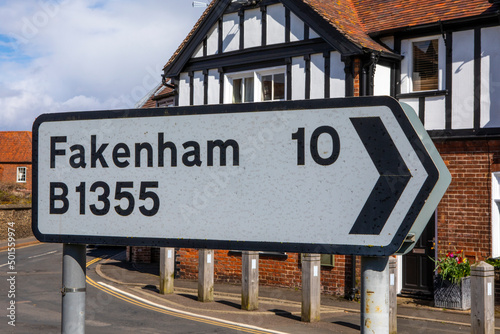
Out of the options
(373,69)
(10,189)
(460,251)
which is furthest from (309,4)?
(10,189)

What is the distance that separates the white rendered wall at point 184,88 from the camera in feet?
59.1

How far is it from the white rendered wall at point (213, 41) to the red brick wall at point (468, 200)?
23.0ft

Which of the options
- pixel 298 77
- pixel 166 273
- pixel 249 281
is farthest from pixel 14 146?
pixel 249 281

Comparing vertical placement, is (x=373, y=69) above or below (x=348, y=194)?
above

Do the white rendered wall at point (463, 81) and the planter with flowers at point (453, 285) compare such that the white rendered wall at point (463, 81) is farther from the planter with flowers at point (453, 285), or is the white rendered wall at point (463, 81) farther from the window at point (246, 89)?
the window at point (246, 89)

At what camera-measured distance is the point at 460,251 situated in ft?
44.9

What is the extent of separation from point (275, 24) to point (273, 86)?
5.58 ft

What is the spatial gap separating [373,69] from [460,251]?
478 cm

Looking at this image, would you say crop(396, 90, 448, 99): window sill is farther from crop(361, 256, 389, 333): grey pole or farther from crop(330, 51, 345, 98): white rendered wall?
crop(361, 256, 389, 333): grey pole

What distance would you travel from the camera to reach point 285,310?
12969 millimetres

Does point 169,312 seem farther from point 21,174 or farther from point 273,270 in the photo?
→ point 21,174

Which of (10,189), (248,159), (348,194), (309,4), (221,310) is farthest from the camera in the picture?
(10,189)

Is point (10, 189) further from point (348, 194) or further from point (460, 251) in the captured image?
point (348, 194)

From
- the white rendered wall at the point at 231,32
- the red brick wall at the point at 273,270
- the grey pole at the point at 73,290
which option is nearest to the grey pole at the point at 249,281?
the red brick wall at the point at 273,270
